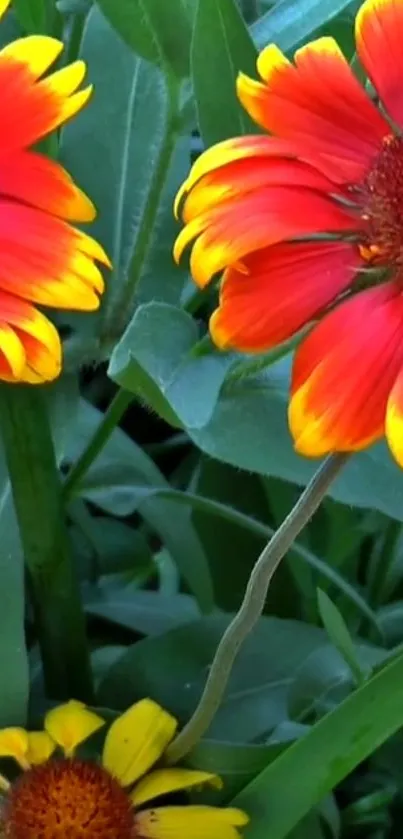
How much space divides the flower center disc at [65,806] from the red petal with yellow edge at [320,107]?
27 cm

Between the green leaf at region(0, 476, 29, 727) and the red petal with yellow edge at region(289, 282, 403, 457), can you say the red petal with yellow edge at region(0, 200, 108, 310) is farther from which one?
the green leaf at region(0, 476, 29, 727)

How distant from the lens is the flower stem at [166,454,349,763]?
0.37 metres

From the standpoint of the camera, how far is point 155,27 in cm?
48

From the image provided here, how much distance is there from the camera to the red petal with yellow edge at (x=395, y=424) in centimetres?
34

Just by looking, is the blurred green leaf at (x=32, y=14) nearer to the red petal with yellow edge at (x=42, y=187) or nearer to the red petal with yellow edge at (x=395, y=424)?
the red petal with yellow edge at (x=42, y=187)

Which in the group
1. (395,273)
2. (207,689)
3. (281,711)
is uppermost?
(395,273)

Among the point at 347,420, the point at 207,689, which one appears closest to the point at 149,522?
the point at 207,689

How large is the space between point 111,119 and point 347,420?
296 millimetres

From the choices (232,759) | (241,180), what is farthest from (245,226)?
(232,759)

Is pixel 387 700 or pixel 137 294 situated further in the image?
pixel 137 294

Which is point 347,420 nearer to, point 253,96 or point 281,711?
point 253,96

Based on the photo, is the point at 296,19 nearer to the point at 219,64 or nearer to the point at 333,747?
the point at 219,64

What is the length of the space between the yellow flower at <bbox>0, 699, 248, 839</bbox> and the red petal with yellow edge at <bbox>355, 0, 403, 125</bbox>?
260mm

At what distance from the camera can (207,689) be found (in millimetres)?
459
